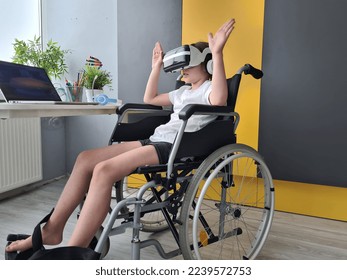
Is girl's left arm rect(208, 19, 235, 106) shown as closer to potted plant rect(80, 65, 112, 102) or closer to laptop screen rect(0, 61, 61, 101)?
laptop screen rect(0, 61, 61, 101)

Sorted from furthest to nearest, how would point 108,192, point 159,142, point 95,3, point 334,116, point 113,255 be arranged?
point 95,3 < point 334,116 < point 113,255 < point 159,142 < point 108,192

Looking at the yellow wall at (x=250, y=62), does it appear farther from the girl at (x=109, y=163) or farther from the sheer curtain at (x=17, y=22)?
the sheer curtain at (x=17, y=22)

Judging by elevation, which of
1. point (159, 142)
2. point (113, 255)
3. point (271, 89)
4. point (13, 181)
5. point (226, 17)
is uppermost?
point (226, 17)

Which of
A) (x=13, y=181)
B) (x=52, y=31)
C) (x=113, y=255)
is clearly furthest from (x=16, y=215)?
(x=52, y=31)

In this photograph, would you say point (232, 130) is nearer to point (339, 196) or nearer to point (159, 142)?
point (159, 142)

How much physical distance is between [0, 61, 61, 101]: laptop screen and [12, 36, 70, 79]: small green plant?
0.85 m

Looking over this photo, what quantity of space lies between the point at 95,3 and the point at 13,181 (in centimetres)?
149

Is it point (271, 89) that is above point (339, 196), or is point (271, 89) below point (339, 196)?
above

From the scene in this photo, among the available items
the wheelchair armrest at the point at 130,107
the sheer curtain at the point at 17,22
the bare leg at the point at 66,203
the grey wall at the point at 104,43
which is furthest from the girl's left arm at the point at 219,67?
the sheer curtain at the point at 17,22

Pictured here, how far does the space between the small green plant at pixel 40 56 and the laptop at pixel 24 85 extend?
Result: 2.79 ft

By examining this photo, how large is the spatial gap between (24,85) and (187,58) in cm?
73

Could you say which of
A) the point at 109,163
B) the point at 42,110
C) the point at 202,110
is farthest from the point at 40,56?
the point at 202,110

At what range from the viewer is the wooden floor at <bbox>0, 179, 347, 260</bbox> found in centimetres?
157

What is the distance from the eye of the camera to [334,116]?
1.84 m
